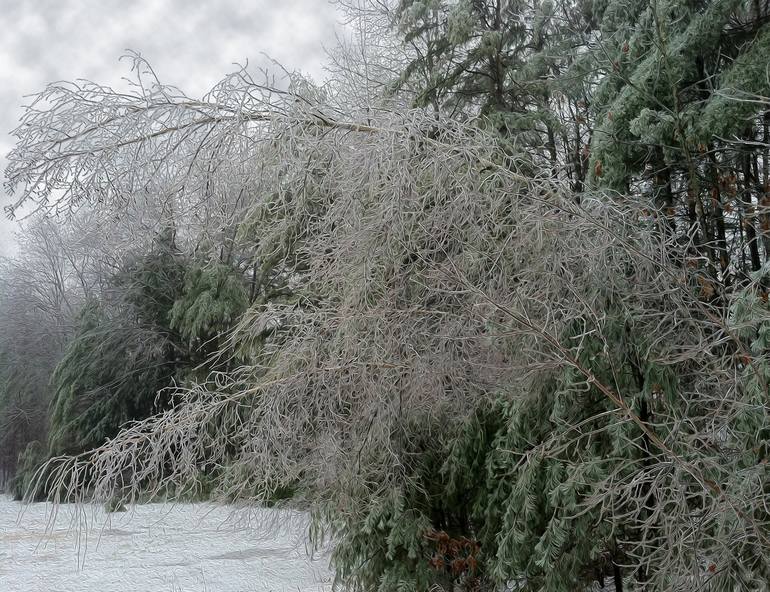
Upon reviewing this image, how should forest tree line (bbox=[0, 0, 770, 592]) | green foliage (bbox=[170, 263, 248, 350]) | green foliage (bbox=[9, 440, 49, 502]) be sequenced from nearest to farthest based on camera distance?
forest tree line (bbox=[0, 0, 770, 592]) < green foliage (bbox=[170, 263, 248, 350]) < green foliage (bbox=[9, 440, 49, 502])

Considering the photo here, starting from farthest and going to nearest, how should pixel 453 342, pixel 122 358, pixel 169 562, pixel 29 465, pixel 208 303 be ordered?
pixel 29 465, pixel 122 358, pixel 208 303, pixel 169 562, pixel 453 342

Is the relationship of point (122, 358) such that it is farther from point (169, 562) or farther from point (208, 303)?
point (169, 562)

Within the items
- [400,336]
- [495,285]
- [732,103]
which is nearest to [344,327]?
[400,336]

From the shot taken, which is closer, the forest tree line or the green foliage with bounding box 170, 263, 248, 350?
the forest tree line

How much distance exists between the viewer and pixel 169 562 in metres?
8.35

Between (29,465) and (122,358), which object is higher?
(122,358)

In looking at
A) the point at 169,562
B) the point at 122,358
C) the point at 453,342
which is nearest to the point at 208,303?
the point at 122,358

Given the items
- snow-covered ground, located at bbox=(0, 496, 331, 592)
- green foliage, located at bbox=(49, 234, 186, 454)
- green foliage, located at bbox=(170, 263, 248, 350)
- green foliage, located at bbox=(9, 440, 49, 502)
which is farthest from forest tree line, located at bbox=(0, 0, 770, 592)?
green foliage, located at bbox=(9, 440, 49, 502)

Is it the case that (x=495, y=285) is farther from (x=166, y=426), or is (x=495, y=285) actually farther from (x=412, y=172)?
(x=166, y=426)

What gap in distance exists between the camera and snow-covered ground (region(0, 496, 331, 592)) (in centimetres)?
734

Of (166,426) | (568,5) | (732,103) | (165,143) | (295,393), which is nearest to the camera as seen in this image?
(166,426)

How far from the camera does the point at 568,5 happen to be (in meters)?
10.0

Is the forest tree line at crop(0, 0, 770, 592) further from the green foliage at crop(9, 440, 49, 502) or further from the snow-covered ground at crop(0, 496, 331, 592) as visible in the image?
the green foliage at crop(9, 440, 49, 502)

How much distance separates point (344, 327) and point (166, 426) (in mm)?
975
